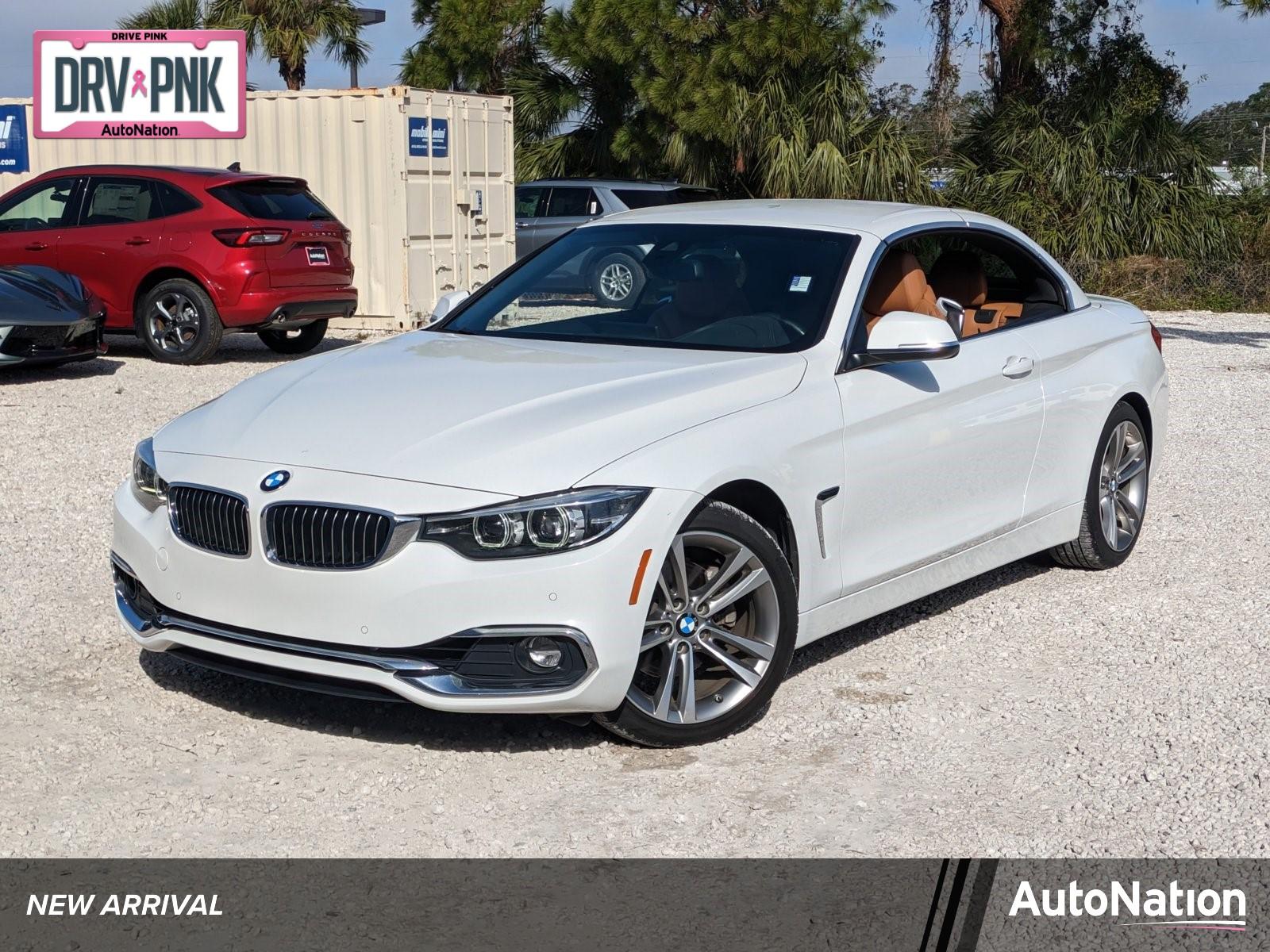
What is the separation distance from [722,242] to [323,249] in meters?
9.17

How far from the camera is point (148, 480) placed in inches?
189

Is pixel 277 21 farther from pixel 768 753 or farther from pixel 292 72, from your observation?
pixel 768 753

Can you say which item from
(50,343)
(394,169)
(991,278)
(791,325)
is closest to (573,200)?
(394,169)

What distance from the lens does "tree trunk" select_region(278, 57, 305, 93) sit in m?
31.1

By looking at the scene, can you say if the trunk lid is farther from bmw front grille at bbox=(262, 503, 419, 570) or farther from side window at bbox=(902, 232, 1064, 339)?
bmw front grille at bbox=(262, 503, 419, 570)

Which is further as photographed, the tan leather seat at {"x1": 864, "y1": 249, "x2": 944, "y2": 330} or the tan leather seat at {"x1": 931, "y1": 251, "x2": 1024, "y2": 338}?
the tan leather seat at {"x1": 931, "y1": 251, "x2": 1024, "y2": 338}

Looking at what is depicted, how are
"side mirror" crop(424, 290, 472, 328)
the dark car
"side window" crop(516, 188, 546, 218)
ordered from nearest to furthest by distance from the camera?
"side mirror" crop(424, 290, 472, 328)
the dark car
"side window" crop(516, 188, 546, 218)

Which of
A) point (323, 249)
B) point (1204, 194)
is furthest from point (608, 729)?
point (1204, 194)

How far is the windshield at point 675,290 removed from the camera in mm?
5332

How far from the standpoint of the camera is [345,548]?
4.21 metres

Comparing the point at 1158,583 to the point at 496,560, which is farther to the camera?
the point at 1158,583

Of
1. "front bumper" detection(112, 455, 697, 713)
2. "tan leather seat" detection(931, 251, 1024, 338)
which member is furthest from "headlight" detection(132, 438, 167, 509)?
"tan leather seat" detection(931, 251, 1024, 338)

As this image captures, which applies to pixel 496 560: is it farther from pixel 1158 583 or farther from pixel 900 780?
pixel 1158 583

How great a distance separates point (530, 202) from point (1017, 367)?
15.9 meters
